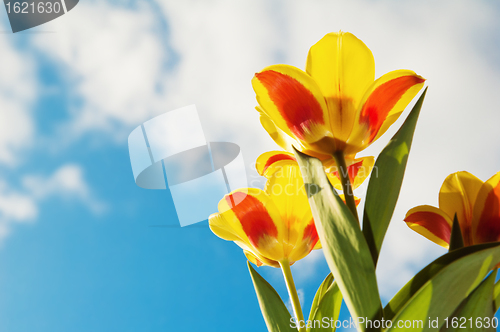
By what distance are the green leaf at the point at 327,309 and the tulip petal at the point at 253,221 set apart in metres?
0.07

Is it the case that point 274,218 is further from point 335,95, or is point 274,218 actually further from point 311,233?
point 335,95

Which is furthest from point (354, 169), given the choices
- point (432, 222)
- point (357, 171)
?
point (432, 222)

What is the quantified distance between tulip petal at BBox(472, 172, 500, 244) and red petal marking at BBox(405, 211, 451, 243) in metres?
0.03

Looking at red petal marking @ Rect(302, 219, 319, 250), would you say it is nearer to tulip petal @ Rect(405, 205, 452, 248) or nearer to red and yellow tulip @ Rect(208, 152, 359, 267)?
red and yellow tulip @ Rect(208, 152, 359, 267)

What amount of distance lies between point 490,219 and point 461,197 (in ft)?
0.12

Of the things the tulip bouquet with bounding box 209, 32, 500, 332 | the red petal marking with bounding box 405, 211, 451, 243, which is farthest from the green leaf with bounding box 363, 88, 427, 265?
the red petal marking with bounding box 405, 211, 451, 243

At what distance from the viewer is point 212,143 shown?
95cm

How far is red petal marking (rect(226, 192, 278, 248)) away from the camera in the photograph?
→ 40 centimetres

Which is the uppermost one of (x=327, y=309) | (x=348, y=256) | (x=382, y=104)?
(x=382, y=104)

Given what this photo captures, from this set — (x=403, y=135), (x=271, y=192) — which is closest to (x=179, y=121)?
(x=271, y=192)

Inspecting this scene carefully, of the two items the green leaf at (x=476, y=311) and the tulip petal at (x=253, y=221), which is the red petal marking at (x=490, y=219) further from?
the tulip petal at (x=253, y=221)

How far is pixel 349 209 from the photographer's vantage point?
0.31 meters

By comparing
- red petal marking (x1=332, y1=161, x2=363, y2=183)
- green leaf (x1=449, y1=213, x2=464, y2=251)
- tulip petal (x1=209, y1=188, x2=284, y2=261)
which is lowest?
green leaf (x1=449, y1=213, x2=464, y2=251)

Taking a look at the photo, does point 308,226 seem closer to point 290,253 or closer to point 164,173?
point 290,253
